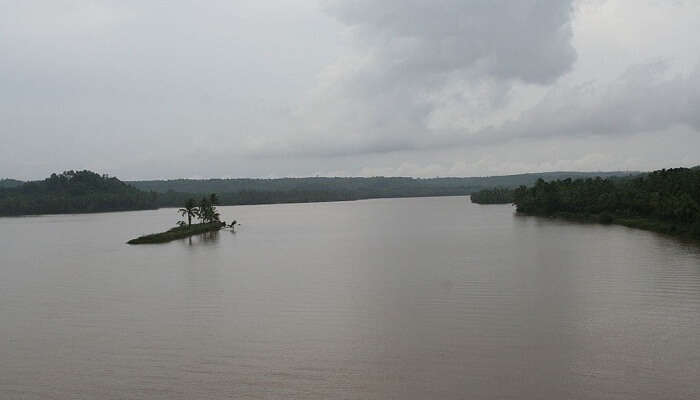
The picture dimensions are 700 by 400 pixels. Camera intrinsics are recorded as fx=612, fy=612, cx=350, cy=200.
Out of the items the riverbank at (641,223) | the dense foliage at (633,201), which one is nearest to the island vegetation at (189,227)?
the riverbank at (641,223)

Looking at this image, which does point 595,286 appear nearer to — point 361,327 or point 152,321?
point 361,327

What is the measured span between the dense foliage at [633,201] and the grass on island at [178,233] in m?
29.1

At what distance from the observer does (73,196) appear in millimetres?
97375

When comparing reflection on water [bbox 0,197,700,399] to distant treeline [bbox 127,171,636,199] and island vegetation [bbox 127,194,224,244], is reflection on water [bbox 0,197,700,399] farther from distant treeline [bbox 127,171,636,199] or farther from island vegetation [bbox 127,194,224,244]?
distant treeline [bbox 127,171,636,199]

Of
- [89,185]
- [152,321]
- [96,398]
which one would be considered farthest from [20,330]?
[89,185]

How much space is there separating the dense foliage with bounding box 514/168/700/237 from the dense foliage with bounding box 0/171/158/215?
63.4 meters

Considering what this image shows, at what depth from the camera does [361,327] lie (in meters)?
14.4

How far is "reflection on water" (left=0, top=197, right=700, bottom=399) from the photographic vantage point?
1069cm

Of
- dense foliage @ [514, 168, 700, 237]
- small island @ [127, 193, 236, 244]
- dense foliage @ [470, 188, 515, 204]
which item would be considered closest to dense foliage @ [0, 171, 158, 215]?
small island @ [127, 193, 236, 244]

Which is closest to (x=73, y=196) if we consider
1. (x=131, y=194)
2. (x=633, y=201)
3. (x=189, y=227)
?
(x=131, y=194)

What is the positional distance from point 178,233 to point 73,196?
6356cm

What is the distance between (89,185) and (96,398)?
100681 mm

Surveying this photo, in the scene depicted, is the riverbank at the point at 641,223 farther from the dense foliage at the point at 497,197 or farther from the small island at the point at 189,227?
the dense foliage at the point at 497,197

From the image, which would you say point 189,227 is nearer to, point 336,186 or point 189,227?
point 189,227
